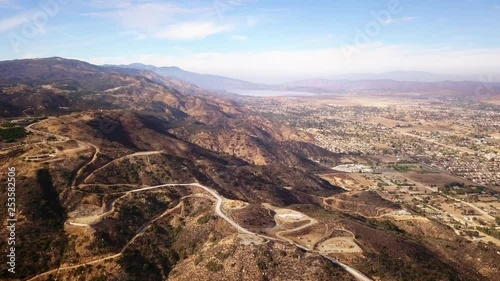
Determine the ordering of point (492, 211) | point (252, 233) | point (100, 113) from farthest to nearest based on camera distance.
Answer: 1. point (100, 113)
2. point (492, 211)
3. point (252, 233)

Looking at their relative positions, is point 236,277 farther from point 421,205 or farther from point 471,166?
point 471,166

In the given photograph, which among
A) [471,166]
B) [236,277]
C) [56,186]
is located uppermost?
[56,186]

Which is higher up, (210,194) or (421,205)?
(210,194)

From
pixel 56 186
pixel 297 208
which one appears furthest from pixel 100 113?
pixel 297 208

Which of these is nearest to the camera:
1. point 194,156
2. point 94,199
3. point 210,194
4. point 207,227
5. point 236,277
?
point 236,277

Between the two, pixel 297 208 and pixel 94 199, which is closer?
pixel 94 199

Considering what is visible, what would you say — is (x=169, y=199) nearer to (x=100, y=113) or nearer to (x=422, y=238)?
(x=422, y=238)

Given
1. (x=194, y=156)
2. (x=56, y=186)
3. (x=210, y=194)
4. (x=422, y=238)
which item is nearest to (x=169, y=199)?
(x=210, y=194)

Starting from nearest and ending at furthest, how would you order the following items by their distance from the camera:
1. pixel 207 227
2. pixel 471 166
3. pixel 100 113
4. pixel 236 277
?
pixel 236 277, pixel 207 227, pixel 100 113, pixel 471 166

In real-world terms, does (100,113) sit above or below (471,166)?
above
